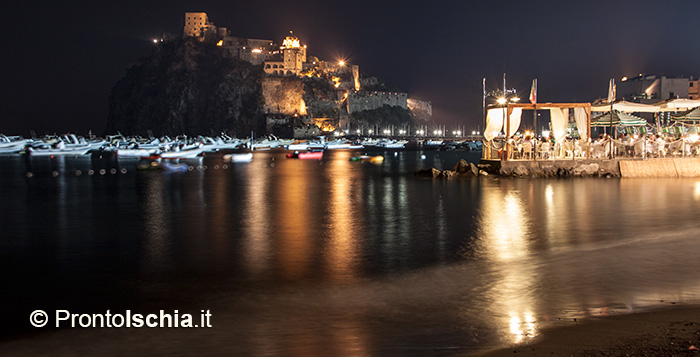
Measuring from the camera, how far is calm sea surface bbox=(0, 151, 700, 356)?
528cm

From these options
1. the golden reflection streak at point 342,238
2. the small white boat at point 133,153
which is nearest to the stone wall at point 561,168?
the golden reflection streak at point 342,238

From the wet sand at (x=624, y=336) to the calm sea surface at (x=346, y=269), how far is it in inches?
9.1

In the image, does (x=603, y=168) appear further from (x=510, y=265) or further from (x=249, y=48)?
(x=249, y=48)

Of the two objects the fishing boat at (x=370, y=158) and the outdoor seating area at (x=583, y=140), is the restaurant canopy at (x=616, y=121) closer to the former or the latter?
the outdoor seating area at (x=583, y=140)

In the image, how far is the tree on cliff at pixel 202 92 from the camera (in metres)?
112

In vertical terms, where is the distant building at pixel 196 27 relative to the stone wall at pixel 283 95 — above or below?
above

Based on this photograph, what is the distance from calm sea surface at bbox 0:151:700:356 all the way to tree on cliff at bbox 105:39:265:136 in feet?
321

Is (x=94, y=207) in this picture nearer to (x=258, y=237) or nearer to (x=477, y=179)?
(x=258, y=237)

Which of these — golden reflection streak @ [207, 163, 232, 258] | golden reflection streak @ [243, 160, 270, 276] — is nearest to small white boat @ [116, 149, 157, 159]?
golden reflection streak @ [207, 163, 232, 258]

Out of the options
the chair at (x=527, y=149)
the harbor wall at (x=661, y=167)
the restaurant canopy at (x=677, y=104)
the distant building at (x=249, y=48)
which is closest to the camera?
the harbor wall at (x=661, y=167)

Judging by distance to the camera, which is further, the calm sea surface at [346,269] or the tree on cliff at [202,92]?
the tree on cliff at [202,92]

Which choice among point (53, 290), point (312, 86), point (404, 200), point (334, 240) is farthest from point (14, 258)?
point (312, 86)

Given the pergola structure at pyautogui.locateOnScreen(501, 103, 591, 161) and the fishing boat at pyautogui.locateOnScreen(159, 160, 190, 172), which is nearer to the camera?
the pergola structure at pyautogui.locateOnScreen(501, 103, 591, 161)

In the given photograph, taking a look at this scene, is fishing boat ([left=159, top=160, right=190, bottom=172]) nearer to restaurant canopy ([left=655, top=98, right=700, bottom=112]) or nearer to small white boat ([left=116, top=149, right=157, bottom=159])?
small white boat ([left=116, top=149, right=157, bottom=159])
